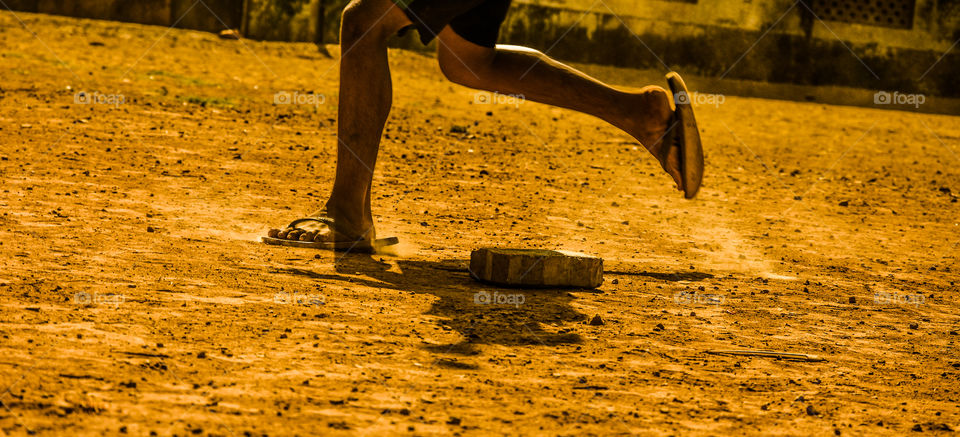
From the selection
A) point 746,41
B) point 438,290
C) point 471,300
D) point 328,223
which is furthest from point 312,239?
point 746,41

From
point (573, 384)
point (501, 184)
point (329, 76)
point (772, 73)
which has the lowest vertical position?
point (573, 384)

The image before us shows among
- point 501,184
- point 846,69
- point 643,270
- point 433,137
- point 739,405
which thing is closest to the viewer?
point 739,405

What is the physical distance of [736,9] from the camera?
11.9 metres

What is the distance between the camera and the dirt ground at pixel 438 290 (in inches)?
75.0

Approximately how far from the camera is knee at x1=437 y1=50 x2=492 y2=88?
10.7 feet

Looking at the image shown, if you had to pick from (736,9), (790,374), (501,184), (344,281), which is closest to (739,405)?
(790,374)

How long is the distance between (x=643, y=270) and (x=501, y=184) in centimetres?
174

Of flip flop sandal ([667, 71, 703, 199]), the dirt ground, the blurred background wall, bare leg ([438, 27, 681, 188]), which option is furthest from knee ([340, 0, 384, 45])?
the blurred background wall

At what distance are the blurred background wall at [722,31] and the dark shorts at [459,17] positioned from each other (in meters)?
7.81

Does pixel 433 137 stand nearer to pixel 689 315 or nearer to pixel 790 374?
pixel 689 315

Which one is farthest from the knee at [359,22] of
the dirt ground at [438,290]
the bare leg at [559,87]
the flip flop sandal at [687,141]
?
the flip flop sandal at [687,141]

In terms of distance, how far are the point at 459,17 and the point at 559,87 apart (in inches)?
15.5

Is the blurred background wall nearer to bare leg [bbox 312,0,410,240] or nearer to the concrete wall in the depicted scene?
the concrete wall

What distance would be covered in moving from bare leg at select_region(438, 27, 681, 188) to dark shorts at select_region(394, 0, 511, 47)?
4 centimetres
